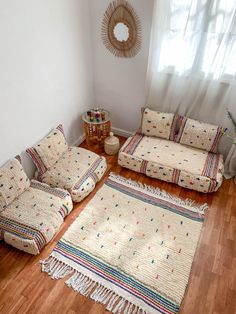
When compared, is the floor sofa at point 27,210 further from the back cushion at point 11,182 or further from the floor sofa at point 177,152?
the floor sofa at point 177,152

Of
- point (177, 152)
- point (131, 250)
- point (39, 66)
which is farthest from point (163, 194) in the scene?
point (39, 66)

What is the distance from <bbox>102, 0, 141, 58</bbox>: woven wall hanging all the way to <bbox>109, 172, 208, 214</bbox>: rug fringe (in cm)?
140

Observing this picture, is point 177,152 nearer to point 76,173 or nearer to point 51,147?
point 76,173

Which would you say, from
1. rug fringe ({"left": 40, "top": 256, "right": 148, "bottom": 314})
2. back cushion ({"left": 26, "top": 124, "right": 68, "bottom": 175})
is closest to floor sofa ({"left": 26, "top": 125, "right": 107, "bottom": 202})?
back cushion ({"left": 26, "top": 124, "right": 68, "bottom": 175})

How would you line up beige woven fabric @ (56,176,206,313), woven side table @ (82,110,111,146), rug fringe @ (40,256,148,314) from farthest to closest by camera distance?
woven side table @ (82,110,111,146) → beige woven fabric @ (56,176,206,313) → rug fringe @ (40,256,148,314)

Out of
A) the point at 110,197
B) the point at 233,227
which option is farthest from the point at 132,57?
the point at 233,227

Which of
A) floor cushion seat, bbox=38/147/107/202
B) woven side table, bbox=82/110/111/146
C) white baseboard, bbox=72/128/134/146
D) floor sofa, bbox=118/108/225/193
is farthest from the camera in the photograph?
white baseboard, bbox=72/128/134/146

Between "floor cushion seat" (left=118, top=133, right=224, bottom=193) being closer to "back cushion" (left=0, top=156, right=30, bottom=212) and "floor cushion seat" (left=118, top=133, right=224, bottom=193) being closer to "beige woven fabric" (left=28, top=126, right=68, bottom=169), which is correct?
"beige woven fabric" (left=28, top=126, right=68, bottom=169)

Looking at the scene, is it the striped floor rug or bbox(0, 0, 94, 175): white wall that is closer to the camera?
the striped floor rug

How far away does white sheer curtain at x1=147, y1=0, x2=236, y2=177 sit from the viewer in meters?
2.12

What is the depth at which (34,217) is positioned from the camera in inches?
77.3

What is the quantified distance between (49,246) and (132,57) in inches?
84.7

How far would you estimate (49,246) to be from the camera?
2029 millimetres

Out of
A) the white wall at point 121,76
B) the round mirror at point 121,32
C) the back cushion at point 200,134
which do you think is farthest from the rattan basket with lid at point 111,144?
the round mirror at point 121,32
